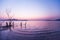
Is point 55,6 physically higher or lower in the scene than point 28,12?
higher

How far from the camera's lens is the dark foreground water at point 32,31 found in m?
1.59

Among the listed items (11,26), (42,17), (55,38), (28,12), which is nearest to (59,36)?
(55,38)

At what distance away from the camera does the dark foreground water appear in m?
1.59

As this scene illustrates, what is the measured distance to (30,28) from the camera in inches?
65.5

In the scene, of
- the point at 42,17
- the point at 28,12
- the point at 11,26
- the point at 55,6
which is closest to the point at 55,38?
the point at 42,17

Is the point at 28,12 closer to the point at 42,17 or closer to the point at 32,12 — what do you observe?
the point at 32,12

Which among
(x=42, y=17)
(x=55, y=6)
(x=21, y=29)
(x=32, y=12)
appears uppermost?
(x=55, y=6)

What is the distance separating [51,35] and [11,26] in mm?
815

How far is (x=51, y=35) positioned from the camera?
1.59 metres

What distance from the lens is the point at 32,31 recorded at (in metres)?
1.68

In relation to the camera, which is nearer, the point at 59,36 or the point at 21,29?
the point at 59,36

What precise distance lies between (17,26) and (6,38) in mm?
319

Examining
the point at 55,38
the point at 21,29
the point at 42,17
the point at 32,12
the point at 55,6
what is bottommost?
the point at 55,38

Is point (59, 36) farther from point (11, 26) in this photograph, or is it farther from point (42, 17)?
point (11, 26)
